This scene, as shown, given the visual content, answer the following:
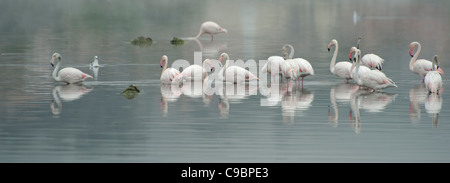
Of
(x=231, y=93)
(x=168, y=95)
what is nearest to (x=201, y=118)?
(x=168, y=95)

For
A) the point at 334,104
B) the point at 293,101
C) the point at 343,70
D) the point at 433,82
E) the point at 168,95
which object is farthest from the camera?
the point at 343,70

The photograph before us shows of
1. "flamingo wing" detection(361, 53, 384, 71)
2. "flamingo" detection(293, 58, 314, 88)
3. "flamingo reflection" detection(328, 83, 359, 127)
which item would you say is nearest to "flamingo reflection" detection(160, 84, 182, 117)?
"flamingo" detection(293, 58, 314, 88)

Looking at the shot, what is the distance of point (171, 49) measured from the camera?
96.5ft

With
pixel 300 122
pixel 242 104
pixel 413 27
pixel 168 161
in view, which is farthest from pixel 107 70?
pixel 413 27

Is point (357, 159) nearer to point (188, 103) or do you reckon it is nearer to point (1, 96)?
point (188, 103)

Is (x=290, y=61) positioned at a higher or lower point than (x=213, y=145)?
higher

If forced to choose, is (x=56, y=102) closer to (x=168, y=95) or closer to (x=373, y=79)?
(x=168, y=95)

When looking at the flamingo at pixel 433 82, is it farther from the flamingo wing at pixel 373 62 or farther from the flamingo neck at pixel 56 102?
the flamingo neck at pixel 56 102

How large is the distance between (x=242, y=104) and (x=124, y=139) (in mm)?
4063

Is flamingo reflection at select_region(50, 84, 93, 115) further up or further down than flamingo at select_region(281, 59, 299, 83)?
further down

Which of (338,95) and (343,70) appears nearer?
(338,95)

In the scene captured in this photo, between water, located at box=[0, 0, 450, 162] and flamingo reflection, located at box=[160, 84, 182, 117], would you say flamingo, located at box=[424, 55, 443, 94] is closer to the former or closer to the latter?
water, located at box=[0, 0, 450, 162]

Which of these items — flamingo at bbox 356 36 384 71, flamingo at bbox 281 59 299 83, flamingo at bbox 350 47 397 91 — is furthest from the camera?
flamingo at bbox 356 36 384 71

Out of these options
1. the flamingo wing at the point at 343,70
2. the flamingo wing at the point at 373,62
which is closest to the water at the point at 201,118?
the flamingo wing at the point at 343,70
